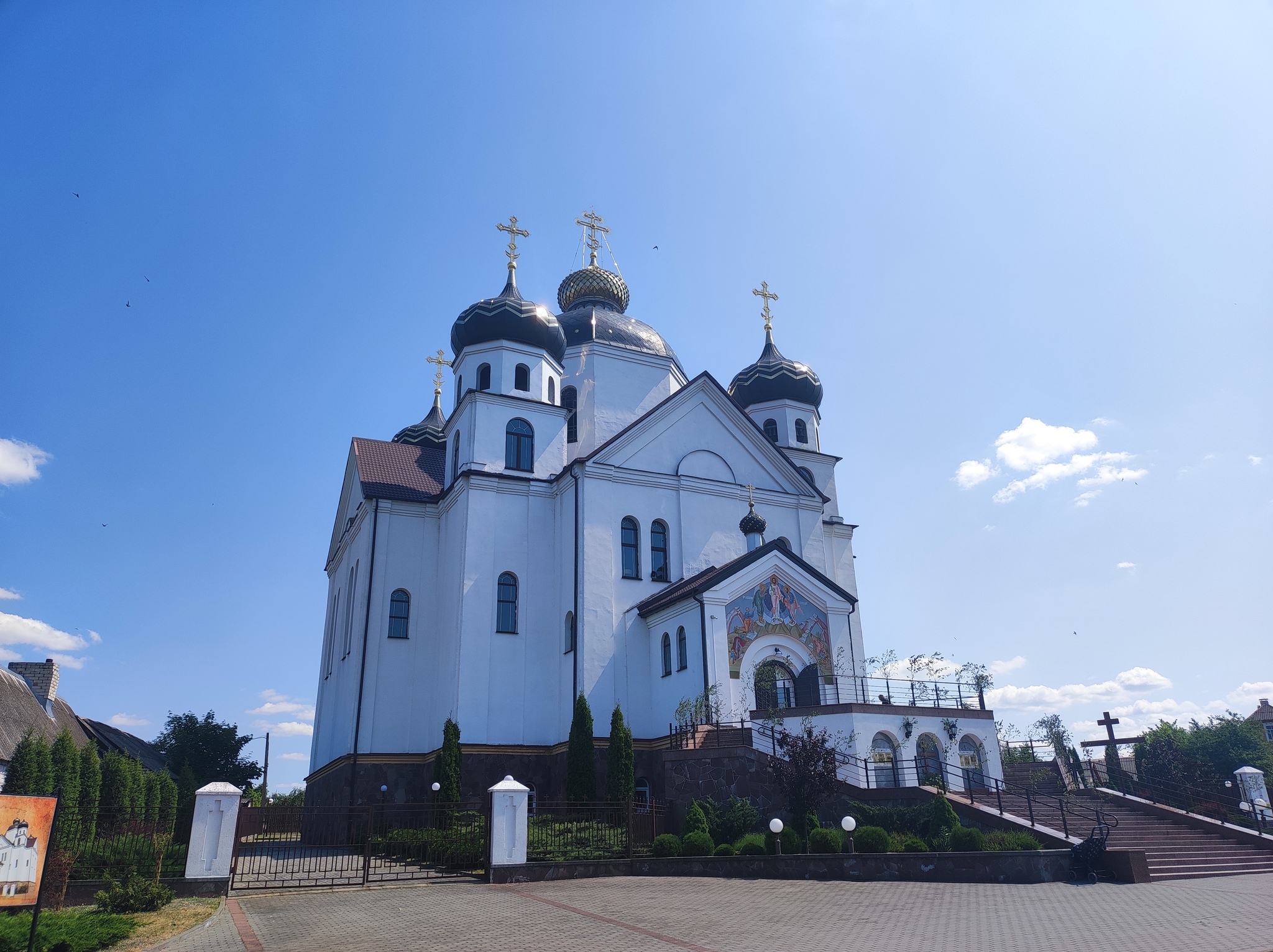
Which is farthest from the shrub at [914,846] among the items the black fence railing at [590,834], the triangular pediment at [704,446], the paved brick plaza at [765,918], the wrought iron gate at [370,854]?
the triangular pediment at [704,446]

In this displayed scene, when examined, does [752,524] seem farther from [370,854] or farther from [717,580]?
[370,854]

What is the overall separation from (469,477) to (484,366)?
4.27m

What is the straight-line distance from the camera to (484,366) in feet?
94.1

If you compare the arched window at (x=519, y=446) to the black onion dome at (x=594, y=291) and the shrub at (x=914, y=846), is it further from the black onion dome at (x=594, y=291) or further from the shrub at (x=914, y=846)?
the shrub at (x=914, y=846)

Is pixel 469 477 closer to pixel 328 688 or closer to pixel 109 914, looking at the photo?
pixel 328 688

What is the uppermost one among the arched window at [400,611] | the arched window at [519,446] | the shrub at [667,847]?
the arched window at [519,446]

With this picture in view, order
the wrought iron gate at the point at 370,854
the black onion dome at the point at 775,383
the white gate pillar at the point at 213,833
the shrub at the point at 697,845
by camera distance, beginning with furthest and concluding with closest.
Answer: the black onion dome at the point at 775,383 → the shrub at the point at 697,845 → the wrought iron gate at the point at 370,854 → the white gate pillar at the point at 213,833

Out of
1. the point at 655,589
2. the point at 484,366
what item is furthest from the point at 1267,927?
the point at 484,366

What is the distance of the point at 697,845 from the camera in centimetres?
1684

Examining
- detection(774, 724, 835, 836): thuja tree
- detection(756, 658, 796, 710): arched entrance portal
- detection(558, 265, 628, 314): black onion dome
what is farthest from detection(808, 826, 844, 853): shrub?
detection(558, 265, 628, 314): black onion dome

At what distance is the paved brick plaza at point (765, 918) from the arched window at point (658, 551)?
40.2 feet

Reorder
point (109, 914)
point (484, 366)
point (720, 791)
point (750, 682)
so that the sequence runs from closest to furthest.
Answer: point (109, 914) < point (720, 791) < point (750, 682) < point (484, 366)

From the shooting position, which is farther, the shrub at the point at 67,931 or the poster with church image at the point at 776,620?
the poster with church image at the point at 776,620

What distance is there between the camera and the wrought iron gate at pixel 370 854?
1520cm
